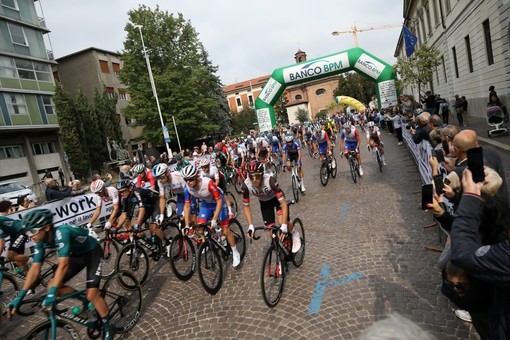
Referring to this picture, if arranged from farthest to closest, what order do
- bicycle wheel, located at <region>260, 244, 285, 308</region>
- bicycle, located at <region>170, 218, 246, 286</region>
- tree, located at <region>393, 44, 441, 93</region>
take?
tree, located at <region>393, 44, 441, 93</region> → bicycle, located at <region>170, 218, 246, 286</region> → bicycle wheel, located at <region>260, 244, 285, 308</region>

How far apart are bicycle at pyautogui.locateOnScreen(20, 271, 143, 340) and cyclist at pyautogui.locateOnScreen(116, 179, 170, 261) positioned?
1586 mm

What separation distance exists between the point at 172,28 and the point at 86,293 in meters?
37.5

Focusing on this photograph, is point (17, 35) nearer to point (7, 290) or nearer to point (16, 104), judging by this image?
point (16, 104)

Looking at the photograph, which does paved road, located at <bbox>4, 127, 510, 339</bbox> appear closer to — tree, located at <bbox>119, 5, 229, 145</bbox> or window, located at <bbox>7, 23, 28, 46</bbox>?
tree, located at <bbox>119, 5, 229, 145</bbox>

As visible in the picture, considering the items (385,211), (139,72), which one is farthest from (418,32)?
(385,211)

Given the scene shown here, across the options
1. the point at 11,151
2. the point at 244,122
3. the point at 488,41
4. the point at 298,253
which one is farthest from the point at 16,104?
the point at 244,122

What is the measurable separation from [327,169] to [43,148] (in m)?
30.9

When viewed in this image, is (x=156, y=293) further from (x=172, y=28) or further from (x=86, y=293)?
(x=172, y=28)

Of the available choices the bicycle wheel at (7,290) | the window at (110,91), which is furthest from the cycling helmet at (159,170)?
the window at (110,91)

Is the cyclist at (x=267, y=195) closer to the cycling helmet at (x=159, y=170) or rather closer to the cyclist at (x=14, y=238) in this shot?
the cycling helmet at (x=159, y=170)

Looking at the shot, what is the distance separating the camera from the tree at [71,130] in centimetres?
2991

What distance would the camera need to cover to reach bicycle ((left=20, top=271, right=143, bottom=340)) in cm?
358

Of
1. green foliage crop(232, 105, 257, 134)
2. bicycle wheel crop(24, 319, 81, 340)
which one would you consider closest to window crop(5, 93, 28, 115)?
bicycle wheel crop(24, 319, 81, 340)

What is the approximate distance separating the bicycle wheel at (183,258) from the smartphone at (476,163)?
469 centimetres
